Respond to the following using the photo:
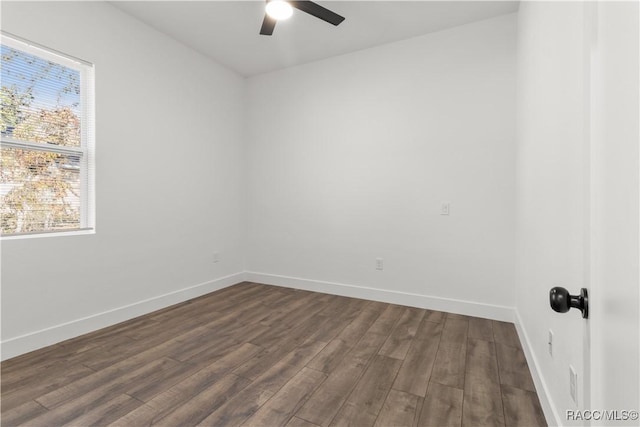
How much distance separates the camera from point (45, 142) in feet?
7.86

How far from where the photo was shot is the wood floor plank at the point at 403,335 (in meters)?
2.26

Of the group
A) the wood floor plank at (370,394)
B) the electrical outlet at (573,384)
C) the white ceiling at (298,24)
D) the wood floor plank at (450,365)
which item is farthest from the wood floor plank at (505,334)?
the white ceiling at (298,24)

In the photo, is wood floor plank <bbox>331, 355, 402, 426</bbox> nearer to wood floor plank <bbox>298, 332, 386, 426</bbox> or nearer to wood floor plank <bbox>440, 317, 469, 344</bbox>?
wood floor plank <bbox>298, 332, 386, 426</bbox>

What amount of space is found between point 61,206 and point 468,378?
3262mm

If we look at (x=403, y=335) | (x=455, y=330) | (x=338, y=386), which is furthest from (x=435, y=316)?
(x=338, y=386)

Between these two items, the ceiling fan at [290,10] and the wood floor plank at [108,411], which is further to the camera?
the ceiling fan at [290,10]

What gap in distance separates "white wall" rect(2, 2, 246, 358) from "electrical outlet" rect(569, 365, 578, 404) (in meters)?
3.23

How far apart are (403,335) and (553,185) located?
1615 mm

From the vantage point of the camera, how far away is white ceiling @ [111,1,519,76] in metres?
2.74

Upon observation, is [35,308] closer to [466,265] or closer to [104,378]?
[104,378]

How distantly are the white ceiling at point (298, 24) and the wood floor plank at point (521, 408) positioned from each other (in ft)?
9.91

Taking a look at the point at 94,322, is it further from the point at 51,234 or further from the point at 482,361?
the point at 482,361

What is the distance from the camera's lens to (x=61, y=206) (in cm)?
250

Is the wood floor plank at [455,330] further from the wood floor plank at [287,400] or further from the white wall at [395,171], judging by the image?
the wood floor plank at [287,400]
